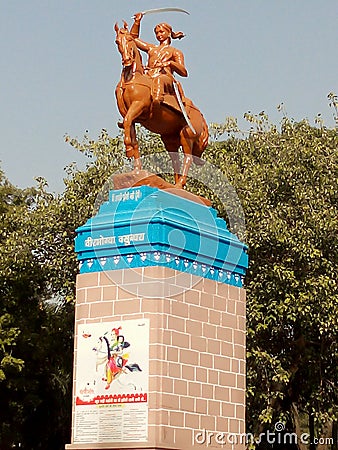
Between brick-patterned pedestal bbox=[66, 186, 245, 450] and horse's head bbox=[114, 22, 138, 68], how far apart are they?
6.01ft

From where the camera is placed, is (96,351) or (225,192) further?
(225,192)

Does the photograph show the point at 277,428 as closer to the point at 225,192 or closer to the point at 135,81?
the point at 225,192

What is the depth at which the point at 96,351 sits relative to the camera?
24.9ft

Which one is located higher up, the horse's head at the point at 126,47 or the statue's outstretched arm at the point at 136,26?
the statue's outstretched arm at the point at 136,26

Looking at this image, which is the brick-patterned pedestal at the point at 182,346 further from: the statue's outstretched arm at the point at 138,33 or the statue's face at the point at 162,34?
the statue's face at the point at 162,34

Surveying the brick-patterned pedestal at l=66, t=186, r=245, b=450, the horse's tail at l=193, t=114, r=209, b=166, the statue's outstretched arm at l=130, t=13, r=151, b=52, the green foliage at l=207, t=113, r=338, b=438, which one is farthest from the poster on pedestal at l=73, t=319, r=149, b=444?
the green foliage at l=207, t=113, r=338, b=438

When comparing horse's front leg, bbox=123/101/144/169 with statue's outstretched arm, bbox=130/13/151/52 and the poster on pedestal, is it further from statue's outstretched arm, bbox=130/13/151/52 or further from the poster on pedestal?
the poster on pedestal

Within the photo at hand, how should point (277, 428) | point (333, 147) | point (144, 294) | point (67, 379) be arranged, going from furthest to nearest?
point (67, 379) < point (277, 428) < point (333, 147) < point (144, 294)

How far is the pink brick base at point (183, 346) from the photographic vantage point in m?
7.32

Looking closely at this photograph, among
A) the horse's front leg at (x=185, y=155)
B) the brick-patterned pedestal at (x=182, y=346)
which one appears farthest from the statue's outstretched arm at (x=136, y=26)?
the brick-patterned pedestal at (x=182, y=346)

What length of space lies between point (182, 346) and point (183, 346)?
14mm

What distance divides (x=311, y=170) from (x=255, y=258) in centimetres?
151

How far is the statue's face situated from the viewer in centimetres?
848

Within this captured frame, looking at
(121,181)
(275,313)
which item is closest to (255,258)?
(275,313)
